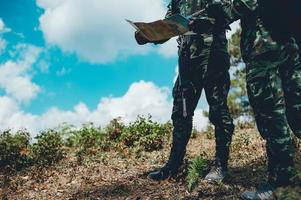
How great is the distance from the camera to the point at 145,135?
10273 mm

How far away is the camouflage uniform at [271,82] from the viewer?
4.52 meters

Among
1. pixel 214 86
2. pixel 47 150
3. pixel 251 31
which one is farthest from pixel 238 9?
pixel 47 150

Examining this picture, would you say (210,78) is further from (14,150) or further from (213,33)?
(14,150)

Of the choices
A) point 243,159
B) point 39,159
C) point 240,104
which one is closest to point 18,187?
point 39,159

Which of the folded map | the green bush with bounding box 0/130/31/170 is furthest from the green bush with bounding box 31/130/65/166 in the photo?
the folded map

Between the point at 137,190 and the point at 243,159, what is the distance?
213 centimetres

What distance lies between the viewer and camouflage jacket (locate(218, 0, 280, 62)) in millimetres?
4570

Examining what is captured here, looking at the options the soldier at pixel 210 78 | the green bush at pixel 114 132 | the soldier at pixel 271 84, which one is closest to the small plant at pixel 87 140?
the green bush at pixel 114 132

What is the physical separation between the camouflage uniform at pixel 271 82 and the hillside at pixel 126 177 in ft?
2.08

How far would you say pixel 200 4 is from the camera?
20.7 ft

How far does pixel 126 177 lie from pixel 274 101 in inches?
139

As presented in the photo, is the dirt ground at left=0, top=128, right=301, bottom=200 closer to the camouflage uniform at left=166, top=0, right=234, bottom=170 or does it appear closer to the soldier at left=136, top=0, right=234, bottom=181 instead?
the soldier at left=136, top=0, right=234, bottom=181

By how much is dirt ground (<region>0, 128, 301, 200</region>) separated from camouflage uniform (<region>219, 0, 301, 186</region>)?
0.71m

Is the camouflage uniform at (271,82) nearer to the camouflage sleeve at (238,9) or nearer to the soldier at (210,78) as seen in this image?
the camouflage sleeve at (238,9)
